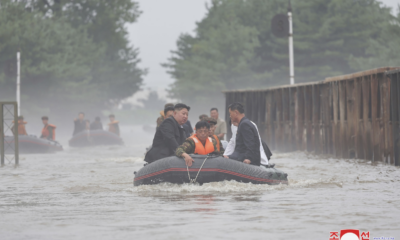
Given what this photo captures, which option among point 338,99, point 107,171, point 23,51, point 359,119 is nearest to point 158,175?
point 107,171

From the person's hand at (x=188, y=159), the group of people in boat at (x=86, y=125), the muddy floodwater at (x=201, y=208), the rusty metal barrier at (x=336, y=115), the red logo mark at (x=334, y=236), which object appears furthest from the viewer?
the group of people in boat at (x=86, y=125)

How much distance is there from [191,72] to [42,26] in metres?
23.0

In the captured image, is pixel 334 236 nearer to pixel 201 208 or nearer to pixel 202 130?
pixel 201 208

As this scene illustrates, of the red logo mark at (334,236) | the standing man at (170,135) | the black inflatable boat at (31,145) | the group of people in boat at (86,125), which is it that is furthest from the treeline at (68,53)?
the red logo mark at (334,236)

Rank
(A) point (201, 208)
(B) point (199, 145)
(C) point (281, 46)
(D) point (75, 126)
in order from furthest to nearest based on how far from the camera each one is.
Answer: (C) point (281, 46) < (D) point (75, 126) < (B) point (199, 145) < (A) point (201, 208)

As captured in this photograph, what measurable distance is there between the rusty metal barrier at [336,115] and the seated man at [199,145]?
6.70m

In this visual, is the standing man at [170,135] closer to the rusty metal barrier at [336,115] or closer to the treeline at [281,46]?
the rusty metal barrier at [336,115]

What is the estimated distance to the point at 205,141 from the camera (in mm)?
13227

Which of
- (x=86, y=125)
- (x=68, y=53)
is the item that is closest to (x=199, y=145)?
(x=86, y=125)

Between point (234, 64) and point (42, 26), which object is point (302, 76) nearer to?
point (234, 64)

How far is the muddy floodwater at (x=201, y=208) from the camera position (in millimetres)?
8078

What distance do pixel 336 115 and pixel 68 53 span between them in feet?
155

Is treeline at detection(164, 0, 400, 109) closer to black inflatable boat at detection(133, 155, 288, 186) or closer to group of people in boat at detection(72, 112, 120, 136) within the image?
group of people in boat at detection(72, 112, 120, 136)

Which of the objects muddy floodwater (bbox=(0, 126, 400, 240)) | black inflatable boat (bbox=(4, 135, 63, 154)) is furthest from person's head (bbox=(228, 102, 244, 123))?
black inflatable boat (bbox=(4, 135, 63, 154))
